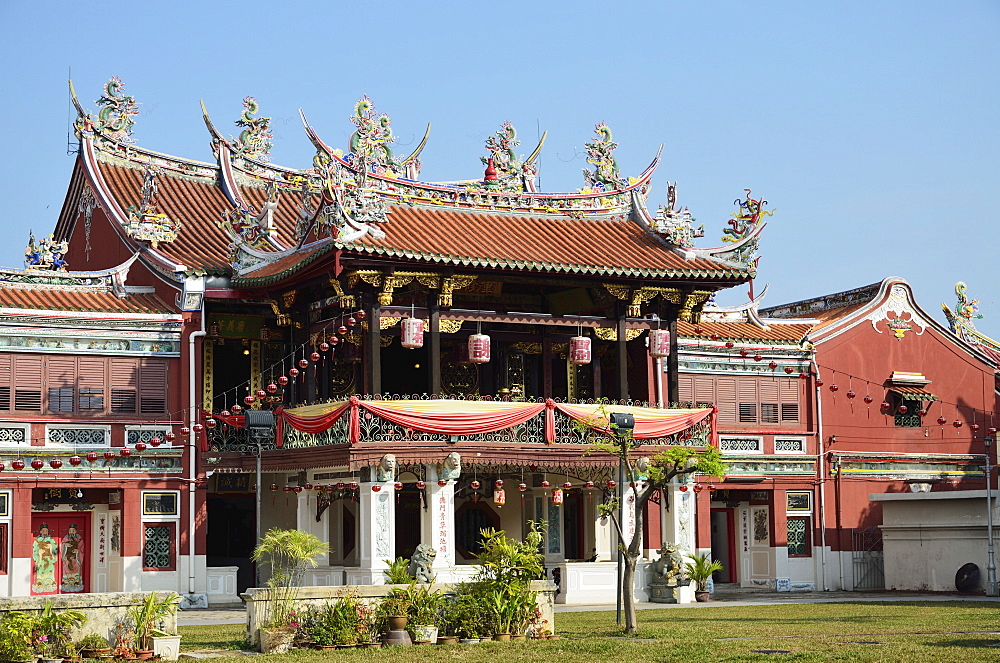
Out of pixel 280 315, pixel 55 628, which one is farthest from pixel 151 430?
pixel 55 628

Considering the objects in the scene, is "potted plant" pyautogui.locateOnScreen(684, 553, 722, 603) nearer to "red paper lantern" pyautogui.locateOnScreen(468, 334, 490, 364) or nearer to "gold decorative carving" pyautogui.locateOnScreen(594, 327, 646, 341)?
"gold decorative carving" pyautogui.locateOnScreen(594, 327, 646, 341)

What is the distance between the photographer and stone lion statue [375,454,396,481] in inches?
1155

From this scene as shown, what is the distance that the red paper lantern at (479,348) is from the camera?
104ft

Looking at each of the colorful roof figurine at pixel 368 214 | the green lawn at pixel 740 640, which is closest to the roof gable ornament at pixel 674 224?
the colorful roof figurine at pixel 368 214

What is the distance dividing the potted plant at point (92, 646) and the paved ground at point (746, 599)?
768 cm

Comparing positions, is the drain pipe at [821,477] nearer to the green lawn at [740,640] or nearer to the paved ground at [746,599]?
the paved ground at [746,599]

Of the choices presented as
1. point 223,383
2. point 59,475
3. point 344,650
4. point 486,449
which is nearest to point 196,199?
point 223,383

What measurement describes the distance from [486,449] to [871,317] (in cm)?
1394

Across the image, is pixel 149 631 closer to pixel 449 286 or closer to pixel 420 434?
pixel 420 434

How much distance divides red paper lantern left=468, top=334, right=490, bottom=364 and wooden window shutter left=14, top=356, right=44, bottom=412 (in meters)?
9.14

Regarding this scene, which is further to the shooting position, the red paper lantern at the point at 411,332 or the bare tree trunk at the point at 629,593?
the red paper lantern at the point at 411,332

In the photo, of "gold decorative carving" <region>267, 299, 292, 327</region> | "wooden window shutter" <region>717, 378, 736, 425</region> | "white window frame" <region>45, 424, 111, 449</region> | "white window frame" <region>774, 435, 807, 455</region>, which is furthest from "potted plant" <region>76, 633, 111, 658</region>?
"white window frame" <region>774, 435, 807, 455</region>

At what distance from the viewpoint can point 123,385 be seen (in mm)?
32156

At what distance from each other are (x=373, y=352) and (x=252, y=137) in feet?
38.6
